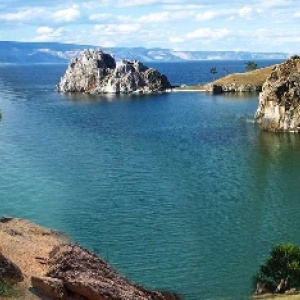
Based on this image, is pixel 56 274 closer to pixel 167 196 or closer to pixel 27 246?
pixel 27 246

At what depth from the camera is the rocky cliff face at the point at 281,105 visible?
159 meters

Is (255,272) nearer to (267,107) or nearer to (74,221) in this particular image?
(74,221)

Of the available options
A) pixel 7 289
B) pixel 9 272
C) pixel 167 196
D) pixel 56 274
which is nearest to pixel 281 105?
pixel 167 196

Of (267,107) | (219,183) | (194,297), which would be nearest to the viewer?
(194,297)

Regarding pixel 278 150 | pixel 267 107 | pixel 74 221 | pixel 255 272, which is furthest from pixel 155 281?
pixel 267 107

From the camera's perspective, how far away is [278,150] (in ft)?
436

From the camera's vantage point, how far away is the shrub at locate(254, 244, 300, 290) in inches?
2184

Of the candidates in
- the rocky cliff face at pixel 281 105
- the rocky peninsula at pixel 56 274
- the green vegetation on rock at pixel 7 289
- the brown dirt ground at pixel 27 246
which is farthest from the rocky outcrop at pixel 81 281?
the rocky cliff face at pixel 281 105

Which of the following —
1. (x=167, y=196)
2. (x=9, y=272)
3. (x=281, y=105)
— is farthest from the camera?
(x=281, y=105)

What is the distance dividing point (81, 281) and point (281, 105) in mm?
126821

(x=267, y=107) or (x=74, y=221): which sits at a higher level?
(x=267, y=107)

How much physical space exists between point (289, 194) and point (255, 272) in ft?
110

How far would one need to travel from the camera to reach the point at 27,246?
56.2m

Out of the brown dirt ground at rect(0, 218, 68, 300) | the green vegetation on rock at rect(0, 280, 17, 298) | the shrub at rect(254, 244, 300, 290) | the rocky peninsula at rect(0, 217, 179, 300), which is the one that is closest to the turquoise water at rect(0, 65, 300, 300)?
the shrub at rect(254, 244, 300, 290)
